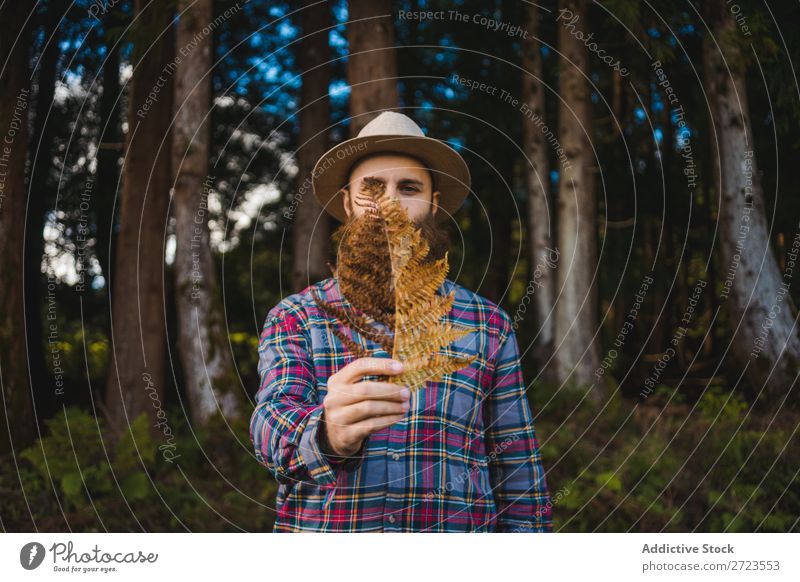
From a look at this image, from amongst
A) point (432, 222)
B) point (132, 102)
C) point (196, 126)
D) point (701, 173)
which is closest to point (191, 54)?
point (196, 126)

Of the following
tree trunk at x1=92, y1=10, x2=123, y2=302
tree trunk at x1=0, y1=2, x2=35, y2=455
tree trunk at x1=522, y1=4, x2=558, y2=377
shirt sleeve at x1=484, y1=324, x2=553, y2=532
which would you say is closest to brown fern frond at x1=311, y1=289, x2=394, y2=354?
shirt sleeve at x1=484, y1=324, x2=553, y2=532

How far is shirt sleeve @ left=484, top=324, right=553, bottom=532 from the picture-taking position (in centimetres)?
262

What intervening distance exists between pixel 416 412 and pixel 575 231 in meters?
6.59

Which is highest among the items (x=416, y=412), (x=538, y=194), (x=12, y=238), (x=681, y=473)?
(x=538, y=194)

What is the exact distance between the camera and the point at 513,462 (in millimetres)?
2625

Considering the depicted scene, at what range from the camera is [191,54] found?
6.41 metres

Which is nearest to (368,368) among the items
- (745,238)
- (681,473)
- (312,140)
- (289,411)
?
(289,411)

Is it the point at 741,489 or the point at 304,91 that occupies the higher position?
the point at 304,91

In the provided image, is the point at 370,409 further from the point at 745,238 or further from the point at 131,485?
the point at 745,238

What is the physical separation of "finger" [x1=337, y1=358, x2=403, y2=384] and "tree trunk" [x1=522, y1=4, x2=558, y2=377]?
25.4 ft

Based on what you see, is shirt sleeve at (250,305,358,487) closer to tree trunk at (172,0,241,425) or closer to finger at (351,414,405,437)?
finger at (351,414,405,437)

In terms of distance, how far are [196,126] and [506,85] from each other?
559cm

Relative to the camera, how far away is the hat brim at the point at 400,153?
2.59m

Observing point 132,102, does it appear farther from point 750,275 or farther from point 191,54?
point 750,275
